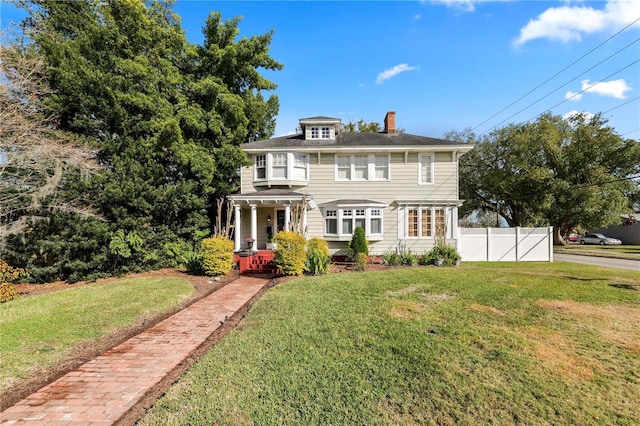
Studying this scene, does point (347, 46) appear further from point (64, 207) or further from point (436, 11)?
point (64, 207)

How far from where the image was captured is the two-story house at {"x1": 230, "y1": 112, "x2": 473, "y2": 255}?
1408 centimetres

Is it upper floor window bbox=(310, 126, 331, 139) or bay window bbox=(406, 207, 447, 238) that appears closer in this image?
bay window bbox=(406, 207, 447, 238)

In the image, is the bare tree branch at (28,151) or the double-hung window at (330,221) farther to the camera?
the double-hung window at (330,221)

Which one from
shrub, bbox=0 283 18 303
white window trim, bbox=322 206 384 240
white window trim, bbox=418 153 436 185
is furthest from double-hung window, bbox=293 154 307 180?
shrub, bbox=0 283 18 303

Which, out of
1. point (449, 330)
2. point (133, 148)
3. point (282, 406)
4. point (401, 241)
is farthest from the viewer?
point (401, 241)

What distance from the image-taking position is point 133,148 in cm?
1131

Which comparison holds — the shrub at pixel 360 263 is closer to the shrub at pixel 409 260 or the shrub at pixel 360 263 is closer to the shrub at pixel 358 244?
the shrub at pixel 358 244

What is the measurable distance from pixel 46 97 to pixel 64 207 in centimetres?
452

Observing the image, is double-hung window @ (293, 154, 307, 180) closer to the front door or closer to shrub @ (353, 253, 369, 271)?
the front door

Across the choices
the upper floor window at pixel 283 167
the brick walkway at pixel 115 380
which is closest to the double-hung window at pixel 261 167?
the upper floor window at pixel 283 167

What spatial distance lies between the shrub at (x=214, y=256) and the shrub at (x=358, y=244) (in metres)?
5.46

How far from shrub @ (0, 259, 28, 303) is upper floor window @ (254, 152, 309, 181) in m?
9.57

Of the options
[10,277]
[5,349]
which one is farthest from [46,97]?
[5,349]

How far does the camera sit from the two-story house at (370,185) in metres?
14.1
